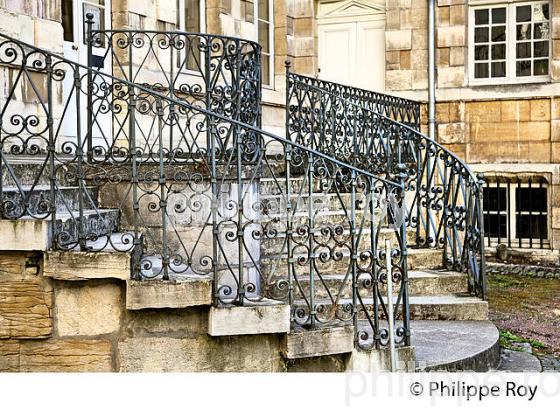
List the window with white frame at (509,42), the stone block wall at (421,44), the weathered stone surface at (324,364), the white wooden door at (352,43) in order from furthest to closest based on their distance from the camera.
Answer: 1. the white wooden door at (352,43)
2. the stone block wall at (421,44)
3. the window with white frame at (509,42)
4. the weathered stone surface at (324,364)

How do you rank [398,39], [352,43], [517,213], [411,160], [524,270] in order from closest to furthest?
[411,160] → [524,270] → [517,213] → [398,39] → [352,43]

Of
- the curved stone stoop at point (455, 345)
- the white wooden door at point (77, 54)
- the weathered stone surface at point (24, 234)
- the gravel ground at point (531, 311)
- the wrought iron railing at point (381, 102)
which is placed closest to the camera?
the weathered stone surface at point (24, 234)

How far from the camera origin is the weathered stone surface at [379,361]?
5629 millimetres

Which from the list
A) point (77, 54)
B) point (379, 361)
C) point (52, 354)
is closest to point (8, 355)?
point (52, 354)

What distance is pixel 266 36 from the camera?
13.3m

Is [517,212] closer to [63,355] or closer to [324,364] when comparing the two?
[324,364]

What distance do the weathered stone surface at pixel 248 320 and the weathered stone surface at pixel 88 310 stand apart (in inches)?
23.7

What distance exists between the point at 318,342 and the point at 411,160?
228 inches

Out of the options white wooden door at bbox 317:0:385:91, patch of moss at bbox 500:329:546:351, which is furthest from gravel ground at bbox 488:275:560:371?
white wooden door at bbox 317:0:385:91

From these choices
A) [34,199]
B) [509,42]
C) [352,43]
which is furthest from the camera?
[352,43]

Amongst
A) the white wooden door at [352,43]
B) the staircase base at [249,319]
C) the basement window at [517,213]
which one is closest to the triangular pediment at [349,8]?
the white wooden door at [352,43]

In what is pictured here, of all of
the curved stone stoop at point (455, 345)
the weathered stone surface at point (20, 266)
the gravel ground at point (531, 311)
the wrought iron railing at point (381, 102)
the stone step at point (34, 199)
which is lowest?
the gravel ground at point (531, 311)

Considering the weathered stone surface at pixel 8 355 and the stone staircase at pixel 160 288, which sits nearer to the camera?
the stone staircase at pixel 160 288

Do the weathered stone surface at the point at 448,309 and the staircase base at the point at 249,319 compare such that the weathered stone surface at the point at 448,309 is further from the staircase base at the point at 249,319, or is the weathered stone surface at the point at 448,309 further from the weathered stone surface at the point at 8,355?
the weathered stone surface at the point at 8,355
